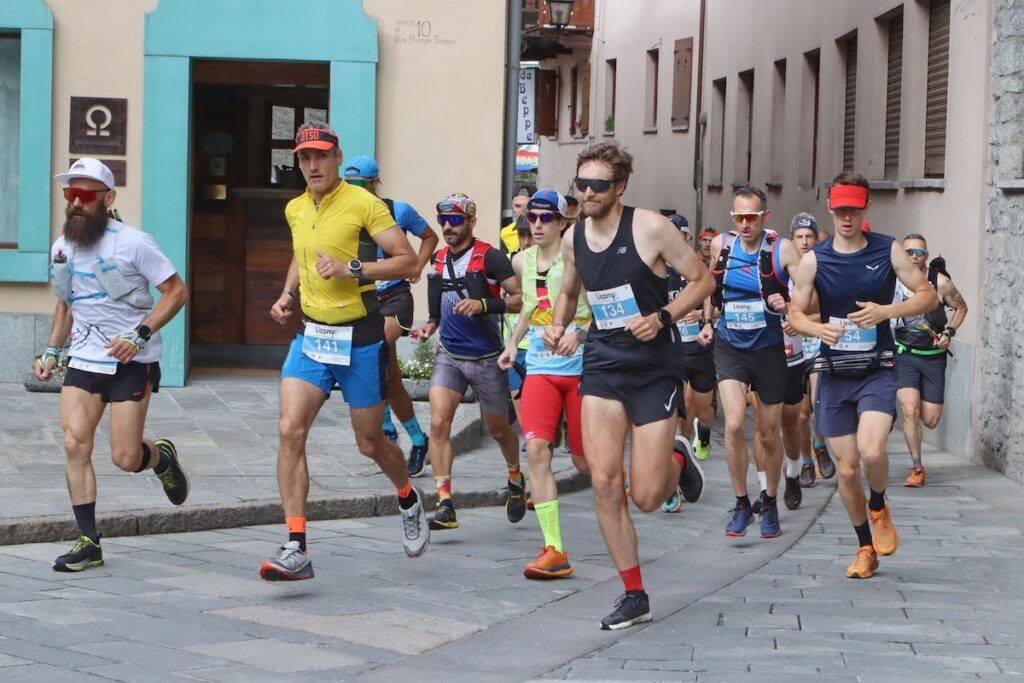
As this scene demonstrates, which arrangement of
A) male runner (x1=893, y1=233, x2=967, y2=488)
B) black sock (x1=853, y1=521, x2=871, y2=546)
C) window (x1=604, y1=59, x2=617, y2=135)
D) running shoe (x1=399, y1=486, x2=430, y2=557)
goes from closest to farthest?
running shoe (x1=399, y1=486, x2=430, y2=557) → black sock (x1=853, y1=521, x2=871, y2=546) → male runner (x1=893, y1=233, x2=967, y2=488) → window (x1=604, y1=59, x2=617, y2=135)

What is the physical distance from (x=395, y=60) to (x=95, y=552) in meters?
7.74

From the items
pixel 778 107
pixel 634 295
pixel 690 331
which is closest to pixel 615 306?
pixel 634 295

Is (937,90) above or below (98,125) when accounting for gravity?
above

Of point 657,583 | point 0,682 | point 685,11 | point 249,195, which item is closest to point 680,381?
point 657,583

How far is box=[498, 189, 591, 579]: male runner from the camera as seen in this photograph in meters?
8.48

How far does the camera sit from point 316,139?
8008 mm

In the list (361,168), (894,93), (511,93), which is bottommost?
(361,168)

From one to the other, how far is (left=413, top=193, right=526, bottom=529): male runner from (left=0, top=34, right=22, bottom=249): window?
609 centimetres

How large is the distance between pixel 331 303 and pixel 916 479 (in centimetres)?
613

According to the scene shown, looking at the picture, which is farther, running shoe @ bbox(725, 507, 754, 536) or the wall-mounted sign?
the wall-mounted sign

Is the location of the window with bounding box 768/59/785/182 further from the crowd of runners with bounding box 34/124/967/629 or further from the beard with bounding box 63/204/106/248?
the beard with bounding box 63/204/106/248

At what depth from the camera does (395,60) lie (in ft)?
49.4

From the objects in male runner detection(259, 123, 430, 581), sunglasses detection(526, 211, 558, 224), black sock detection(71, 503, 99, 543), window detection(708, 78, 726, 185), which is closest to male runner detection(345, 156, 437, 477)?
sunglasses detection(526, 211, 558, 224)

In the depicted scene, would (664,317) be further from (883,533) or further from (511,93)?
(511,93)
